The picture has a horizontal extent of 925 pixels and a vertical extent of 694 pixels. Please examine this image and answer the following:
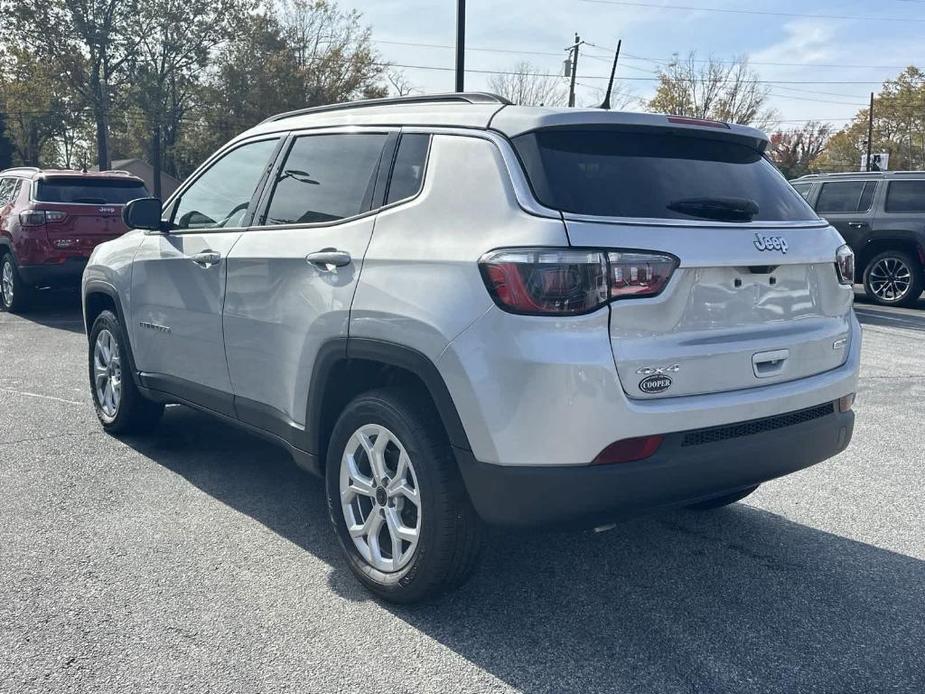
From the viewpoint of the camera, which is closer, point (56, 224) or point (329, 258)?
point (329, 258)

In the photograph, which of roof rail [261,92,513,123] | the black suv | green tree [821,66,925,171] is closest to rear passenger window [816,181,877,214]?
the black suv

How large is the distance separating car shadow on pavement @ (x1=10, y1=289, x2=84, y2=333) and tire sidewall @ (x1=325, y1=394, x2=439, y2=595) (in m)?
7.53

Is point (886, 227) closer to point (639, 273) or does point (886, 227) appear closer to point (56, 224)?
point (56, 224)

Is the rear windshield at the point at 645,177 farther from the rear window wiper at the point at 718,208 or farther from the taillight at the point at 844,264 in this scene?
the taillight at the point at 844,264

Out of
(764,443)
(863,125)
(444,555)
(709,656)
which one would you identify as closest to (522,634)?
(444,555)

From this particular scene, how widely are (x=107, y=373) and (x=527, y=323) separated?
3753 mm

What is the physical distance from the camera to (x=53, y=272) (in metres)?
10.7

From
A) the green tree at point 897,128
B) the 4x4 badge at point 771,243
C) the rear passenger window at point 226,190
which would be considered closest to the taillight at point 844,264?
the 4x4 badge at point 771,243

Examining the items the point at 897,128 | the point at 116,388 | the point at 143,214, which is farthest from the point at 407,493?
the point at 897,128

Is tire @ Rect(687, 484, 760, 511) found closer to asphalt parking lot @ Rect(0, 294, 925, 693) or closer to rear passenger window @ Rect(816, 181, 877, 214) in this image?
asphalt parking lot @ Rect(0, 294, 925, 693)

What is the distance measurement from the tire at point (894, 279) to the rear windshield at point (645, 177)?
35.8ft

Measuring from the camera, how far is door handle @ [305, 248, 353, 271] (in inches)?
135

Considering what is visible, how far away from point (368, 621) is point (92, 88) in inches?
1511

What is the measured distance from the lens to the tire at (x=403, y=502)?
3031 millimetres
